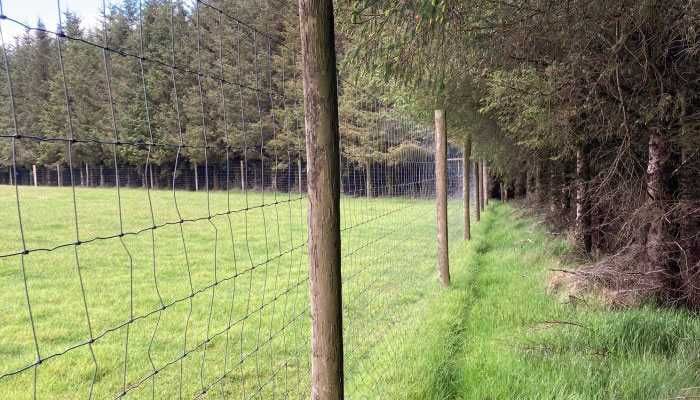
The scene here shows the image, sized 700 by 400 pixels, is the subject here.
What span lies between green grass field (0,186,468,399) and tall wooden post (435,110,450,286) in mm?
352

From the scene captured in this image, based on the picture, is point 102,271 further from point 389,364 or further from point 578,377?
point 578,377

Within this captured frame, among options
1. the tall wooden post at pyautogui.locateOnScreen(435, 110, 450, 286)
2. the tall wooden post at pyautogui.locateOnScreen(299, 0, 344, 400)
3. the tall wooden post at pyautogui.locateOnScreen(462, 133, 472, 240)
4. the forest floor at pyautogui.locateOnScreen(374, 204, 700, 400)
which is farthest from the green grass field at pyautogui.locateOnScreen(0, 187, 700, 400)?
the tall wooden post at pyautogui.locateOnScreen(462, 133, 472, 240)

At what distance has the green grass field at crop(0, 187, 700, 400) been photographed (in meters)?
3.41

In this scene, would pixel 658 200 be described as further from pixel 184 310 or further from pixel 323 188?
pixel 184 310

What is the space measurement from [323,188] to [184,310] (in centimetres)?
498

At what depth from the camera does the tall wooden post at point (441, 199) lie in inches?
256

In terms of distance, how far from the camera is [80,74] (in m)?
2.95

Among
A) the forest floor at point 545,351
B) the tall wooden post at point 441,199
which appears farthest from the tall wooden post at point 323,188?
the tall wooden post at point 441,199

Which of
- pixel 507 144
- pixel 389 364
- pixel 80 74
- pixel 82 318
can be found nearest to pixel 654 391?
pixel 389 364

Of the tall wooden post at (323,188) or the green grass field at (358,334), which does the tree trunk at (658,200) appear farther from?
the tall wooden post at (323,188)

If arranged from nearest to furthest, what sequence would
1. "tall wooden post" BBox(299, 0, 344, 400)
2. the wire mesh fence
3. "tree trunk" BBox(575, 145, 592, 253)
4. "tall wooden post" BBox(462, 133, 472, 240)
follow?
"tall wooden post" BBox(299, 0, 344, 400) → the wire mesh fence → "tree trunk" BBox(575, 145, 592, 253) → "tall wooden post" BBox(462, 133, 472, 240)

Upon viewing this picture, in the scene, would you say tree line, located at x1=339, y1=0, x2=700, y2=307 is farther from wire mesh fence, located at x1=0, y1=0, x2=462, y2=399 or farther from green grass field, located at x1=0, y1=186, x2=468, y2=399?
green grass field, located at x1=0, y1=186, x2=468, y2=399

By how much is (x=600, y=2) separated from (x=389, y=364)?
315cm

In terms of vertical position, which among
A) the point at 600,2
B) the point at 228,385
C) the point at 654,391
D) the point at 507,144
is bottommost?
the point at 228,385
